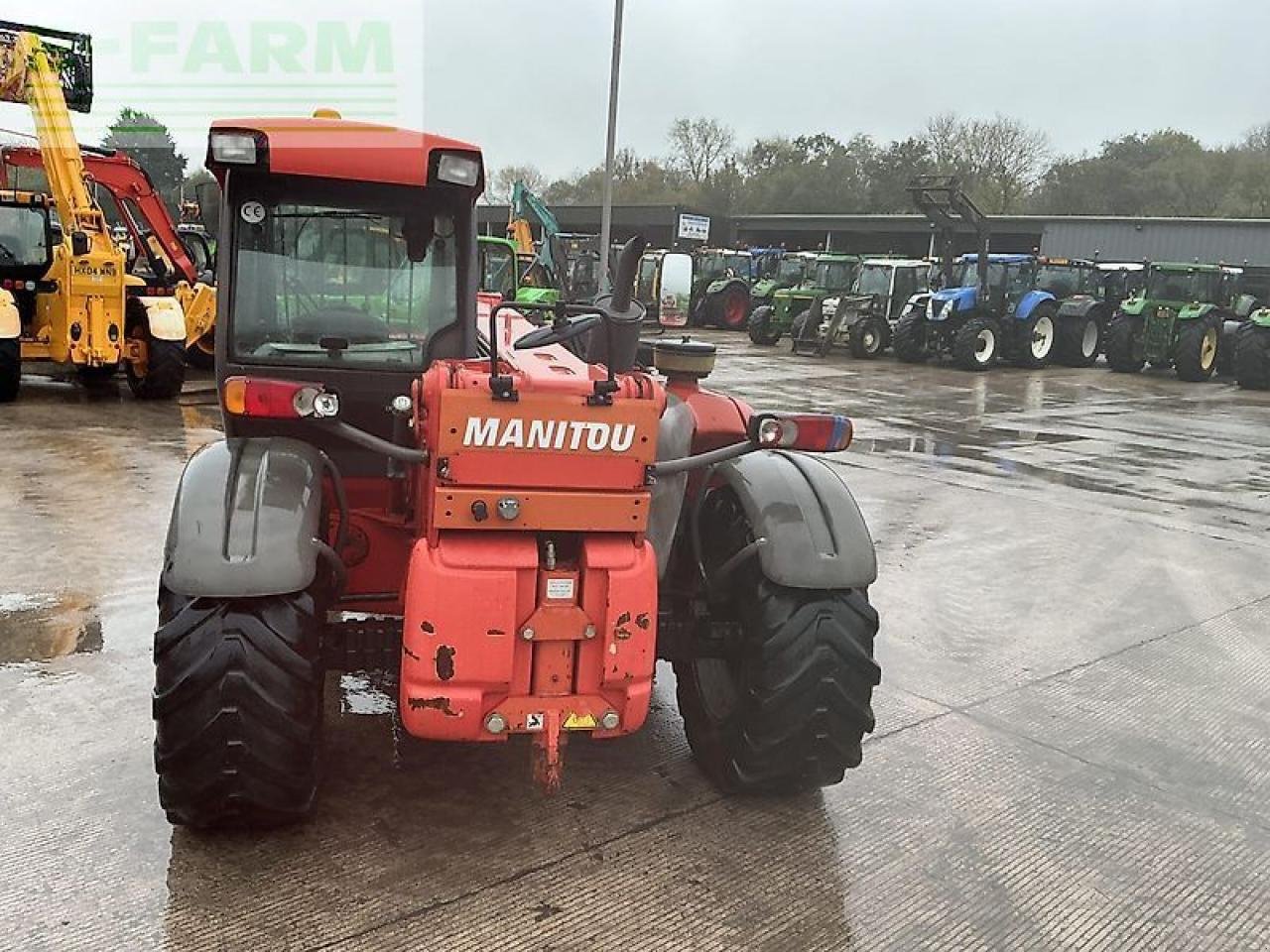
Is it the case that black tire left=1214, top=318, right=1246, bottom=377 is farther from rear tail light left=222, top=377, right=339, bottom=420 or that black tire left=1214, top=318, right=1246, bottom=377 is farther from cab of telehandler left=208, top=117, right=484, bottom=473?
rear tail light left=222, top=377, right=339, bottom=420

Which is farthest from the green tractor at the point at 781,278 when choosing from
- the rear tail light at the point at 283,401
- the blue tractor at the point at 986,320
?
the rear tail light at the point at 283,401

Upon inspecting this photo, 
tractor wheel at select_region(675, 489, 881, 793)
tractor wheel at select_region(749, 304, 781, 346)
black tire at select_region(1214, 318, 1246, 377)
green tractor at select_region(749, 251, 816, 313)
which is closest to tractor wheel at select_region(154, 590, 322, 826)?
tractor wheel at select_region(675, 489, 881, 793)

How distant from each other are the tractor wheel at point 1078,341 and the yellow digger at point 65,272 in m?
16.7

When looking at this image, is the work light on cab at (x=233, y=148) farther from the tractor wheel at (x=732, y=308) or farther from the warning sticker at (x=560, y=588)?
the tractor wheel at (x=732, y=308)

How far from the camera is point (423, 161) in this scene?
144 inches

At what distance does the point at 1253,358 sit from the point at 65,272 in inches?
725

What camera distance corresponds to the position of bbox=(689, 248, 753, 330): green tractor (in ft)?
95.9

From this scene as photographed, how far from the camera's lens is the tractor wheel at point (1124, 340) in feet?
70.0

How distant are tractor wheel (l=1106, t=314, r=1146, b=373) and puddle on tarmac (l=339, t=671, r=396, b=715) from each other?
19994 mm

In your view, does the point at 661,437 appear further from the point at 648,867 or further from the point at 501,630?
the point at 648,867

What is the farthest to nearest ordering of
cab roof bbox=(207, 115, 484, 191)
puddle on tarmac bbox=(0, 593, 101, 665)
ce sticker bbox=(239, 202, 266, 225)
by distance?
puddle on tarmac bbox=(0, 593, 101, 665) < ce sticker bbox=(239, 202, 266, 225) < cab roof bbox=(207, 115, 484, 191)

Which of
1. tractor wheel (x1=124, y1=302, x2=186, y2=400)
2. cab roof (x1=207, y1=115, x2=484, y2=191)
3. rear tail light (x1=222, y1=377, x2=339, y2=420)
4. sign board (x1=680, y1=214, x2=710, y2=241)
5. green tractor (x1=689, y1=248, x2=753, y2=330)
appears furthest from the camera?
sign board (x1=680, y1=214, x2=710, y2=241)

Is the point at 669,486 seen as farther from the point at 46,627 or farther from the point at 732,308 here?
the point at 732,308

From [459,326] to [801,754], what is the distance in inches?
74.4
